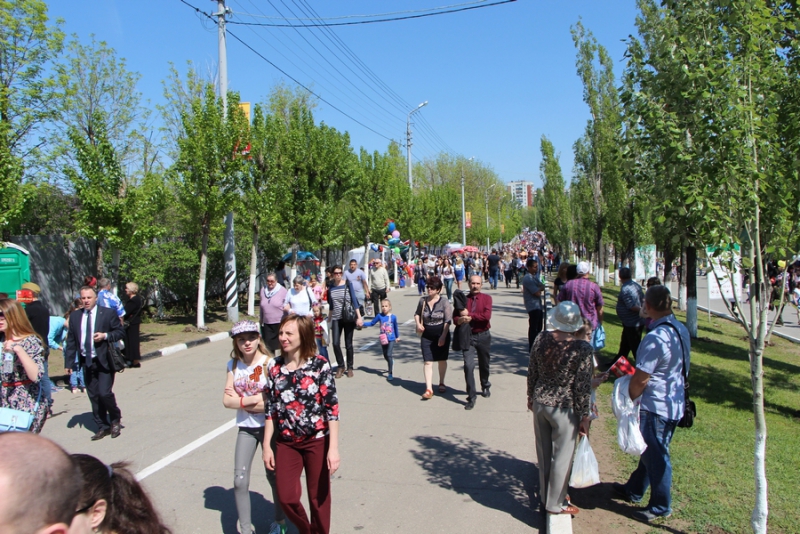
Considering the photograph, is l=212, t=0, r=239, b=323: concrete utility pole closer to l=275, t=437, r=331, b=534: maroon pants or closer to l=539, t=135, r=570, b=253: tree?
l=275, t=437, r=331, b=534: maroon pants

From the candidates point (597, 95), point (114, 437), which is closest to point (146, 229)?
point (114, 437)

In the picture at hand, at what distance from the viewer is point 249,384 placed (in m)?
4.33

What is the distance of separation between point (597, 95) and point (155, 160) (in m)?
20.4

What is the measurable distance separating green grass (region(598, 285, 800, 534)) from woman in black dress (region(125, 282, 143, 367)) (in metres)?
8.08

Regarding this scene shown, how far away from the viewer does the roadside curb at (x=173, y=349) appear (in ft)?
34.4

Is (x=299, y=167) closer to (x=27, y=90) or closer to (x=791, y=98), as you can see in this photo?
(x=27, y=90)

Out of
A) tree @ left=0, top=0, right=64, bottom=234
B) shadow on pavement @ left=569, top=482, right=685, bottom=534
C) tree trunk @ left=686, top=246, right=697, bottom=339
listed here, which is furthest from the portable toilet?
tree trunk @ left=686, top=246, right=697, bottom=339

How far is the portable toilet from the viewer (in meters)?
12.8

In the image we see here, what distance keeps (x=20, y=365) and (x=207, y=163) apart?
11.9 m

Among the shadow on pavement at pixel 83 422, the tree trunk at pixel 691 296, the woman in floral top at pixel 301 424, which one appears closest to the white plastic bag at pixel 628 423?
the woman in floral top at pixel 301 424

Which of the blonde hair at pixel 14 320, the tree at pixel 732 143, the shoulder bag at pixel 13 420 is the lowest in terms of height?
the shoulder bag at pixel 13 420

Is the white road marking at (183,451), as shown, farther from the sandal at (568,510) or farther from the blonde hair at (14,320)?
the sandal at (568,510)

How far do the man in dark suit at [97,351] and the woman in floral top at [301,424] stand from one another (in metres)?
3.75

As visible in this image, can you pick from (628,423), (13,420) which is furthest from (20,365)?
(628,423)
